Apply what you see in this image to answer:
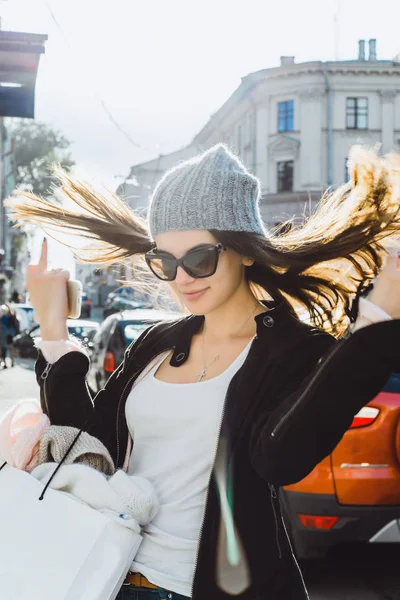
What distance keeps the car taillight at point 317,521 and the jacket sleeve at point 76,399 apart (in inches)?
96.8

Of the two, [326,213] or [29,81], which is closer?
[326,213]

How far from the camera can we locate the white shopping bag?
6.25 feet

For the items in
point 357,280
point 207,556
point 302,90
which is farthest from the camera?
point 302,90

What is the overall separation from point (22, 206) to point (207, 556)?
1.23 meters

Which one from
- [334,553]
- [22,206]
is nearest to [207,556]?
[22,206]

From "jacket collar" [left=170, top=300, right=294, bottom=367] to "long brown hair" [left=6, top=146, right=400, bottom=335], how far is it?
0.10 m

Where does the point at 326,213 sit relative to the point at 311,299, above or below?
above

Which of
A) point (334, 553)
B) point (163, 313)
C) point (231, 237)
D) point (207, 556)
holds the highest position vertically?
point (231, 237)

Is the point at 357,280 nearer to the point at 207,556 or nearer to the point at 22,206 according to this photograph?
the point at 207,556

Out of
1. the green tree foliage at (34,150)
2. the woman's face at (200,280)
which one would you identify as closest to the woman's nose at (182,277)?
the woman's face at (200,280)

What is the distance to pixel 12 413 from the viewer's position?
7.61 ft

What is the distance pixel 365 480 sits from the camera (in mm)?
4434

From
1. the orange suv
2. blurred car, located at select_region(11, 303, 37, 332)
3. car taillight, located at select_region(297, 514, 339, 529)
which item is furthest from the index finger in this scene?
blurred car, located at select_region(11, 303, 37, 332)

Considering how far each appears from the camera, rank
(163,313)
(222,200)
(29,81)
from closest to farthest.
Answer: (222,200)
(163,313)
(29,81)
